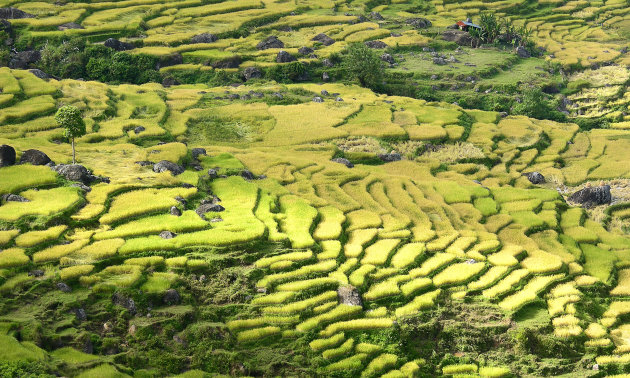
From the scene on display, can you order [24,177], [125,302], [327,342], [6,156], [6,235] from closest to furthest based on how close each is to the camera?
[125,302] → [327,342] → [6,235] → [24,177] → [6,156]

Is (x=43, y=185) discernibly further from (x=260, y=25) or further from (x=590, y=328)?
(x=260, y=25)

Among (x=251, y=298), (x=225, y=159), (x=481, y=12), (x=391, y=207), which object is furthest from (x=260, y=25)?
(x=251, y=298)

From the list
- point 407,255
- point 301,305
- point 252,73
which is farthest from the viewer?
point 252,73

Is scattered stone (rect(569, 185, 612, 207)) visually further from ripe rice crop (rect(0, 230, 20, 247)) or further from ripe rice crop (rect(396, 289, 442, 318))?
ripe rice crop (rect(0, 230, 20, 247))

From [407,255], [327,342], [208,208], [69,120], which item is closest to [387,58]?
[69,120]

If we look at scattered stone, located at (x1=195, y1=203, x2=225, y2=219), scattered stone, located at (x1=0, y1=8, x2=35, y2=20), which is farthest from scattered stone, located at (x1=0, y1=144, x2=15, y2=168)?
scattered stone, located at (x1=0, y1=8, x2=35, y2=20)

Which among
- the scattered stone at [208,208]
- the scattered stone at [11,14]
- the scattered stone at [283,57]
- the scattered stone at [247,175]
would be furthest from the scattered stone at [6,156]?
the scattered stone at [11,14]

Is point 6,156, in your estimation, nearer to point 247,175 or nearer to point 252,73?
point 247,175
